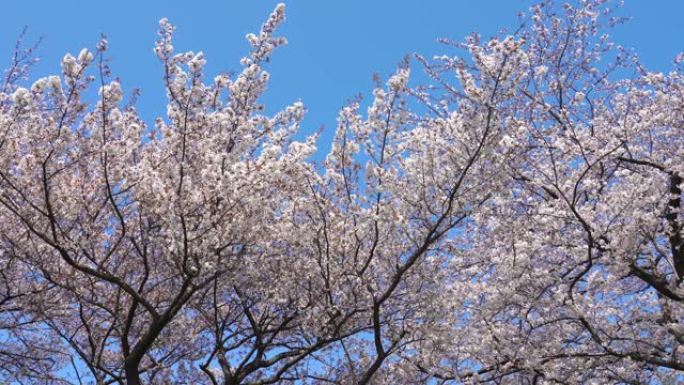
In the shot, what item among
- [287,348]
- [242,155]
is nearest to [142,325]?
[287,348]

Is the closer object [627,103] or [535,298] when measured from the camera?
[535,298]

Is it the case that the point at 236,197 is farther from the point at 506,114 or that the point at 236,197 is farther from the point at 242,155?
the point at 506,114

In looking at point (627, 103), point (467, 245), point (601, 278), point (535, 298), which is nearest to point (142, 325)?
point (467, 245)

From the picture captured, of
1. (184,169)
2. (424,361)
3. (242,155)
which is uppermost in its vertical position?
(242,155)

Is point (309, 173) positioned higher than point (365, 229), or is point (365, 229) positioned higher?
point (309, 173)

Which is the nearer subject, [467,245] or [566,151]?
[566,151]

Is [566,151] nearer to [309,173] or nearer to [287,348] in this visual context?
[309,173]

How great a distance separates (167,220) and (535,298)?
511cm

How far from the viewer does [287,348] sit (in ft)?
33.1

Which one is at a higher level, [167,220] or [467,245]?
[467,245]

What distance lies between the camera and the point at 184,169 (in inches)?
296

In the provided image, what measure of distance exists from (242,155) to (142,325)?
4.59 meters

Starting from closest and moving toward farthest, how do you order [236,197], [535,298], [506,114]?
[236,197], [506,114], [535,298]

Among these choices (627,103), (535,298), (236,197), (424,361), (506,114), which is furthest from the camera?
(627,103)
